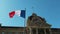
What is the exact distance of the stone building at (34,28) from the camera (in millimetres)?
48312

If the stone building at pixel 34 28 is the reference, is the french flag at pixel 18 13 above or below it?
above

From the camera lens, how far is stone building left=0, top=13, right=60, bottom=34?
159 ft

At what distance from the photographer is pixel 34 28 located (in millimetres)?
48281

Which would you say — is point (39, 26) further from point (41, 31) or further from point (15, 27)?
point (15, 27)

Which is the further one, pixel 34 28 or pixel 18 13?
pixel 34 28

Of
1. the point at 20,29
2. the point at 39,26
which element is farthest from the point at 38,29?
the point at 20,29

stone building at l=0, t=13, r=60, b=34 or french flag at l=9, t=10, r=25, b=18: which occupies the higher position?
french flag at l=9, t=10, r=25, b=18

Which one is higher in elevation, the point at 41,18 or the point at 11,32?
the point at 41,18

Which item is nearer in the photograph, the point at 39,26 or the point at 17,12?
the point at 17,12

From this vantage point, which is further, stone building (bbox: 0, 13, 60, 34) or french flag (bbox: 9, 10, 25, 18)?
stone building (bbox: 0, 13, 60, 34)

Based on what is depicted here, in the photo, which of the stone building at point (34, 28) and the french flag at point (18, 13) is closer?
the french flag at point (18, 13)

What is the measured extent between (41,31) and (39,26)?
1400 mm

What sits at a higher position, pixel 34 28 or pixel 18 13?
pixel 18 13

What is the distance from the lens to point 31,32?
158 feet
